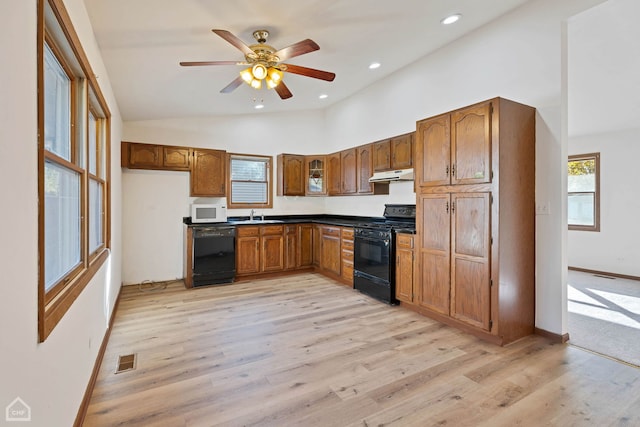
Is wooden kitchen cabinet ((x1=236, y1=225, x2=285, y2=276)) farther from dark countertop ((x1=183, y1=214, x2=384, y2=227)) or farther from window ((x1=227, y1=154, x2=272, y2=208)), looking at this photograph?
window ((x1=227, y1=154, x2=272, y2=208))

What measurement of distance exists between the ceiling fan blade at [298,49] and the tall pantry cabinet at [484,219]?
5.15 ft

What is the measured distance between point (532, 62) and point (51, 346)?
4.28m

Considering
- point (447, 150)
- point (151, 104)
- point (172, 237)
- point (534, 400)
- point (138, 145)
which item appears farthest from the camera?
point (172, 237)

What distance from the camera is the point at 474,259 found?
9.93 ft

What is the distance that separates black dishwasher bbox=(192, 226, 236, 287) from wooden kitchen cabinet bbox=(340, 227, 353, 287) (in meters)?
1.78

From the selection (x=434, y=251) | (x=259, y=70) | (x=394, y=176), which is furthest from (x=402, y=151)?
(x=259, y=70)

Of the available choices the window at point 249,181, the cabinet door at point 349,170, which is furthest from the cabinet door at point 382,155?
the window at point 249,181

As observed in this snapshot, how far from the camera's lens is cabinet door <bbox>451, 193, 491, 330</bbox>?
2920 mm

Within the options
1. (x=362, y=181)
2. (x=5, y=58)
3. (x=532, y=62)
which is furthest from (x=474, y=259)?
(x=5, y=58)

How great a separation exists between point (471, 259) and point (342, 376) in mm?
1695

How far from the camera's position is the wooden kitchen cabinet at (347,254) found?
15.7 feet

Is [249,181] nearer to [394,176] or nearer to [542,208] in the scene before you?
[394,176]

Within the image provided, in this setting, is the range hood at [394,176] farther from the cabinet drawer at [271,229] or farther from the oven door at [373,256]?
the cabinet drawer at [271,229]

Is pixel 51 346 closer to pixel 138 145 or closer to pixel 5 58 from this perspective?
pixel 5 58
